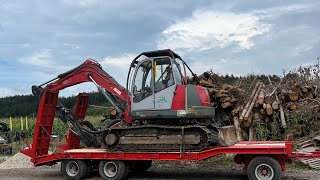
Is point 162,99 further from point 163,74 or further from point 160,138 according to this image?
point 160,138

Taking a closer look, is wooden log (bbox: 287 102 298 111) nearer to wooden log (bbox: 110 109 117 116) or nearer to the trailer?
the trailer

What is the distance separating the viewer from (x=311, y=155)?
11586mm

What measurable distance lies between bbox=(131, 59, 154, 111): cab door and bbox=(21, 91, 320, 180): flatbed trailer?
132cm

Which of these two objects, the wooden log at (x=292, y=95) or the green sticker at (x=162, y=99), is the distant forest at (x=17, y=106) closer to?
the wooden log at (x=292, y=95)

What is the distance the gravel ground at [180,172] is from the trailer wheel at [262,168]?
1.49m

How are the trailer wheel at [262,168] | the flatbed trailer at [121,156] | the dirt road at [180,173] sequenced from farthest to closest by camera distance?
the dirt road at [180,173], the flatbed trailer at [121,156], the trailer wheel at [262,168]

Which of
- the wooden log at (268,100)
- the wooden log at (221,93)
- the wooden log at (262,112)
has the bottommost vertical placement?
the wooden log at (262,112)

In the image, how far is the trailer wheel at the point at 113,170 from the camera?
1253 cm

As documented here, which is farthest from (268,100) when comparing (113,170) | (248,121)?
(113,170)

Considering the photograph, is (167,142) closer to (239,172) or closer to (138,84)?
(138,84)

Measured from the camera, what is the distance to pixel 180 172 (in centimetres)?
1430

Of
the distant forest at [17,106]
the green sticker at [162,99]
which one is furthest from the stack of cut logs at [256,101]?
the distant forest at [17,106]

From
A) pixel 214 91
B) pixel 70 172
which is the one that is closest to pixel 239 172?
pixel 214 91

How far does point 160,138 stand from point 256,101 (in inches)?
213
